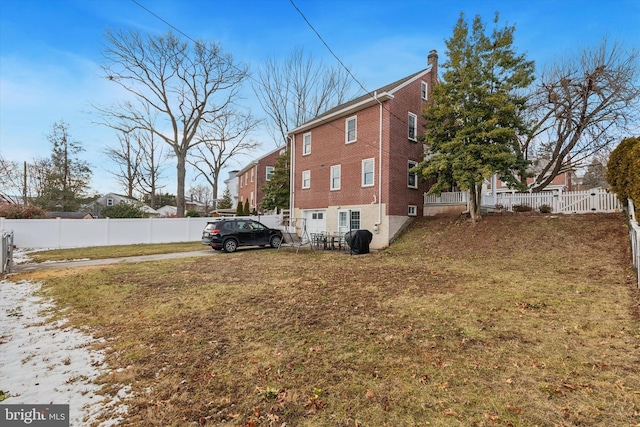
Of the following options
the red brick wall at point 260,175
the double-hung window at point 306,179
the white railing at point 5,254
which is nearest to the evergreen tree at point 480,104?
the double-hung window at point 306,179

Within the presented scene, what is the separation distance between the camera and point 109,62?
22.5 metres

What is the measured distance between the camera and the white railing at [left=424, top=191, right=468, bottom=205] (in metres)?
15.8

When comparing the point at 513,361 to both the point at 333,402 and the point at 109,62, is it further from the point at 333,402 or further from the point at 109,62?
the point at 109,62

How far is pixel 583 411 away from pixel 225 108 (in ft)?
98.9

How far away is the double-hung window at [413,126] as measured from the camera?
16234 mm

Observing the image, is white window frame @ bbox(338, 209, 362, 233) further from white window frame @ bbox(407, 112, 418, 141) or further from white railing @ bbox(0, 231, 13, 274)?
white railing @ bbox(0, 231, 13, 274)

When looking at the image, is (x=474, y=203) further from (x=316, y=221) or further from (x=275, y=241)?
(x=275, y=241)

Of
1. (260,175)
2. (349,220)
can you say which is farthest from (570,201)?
(260,175)

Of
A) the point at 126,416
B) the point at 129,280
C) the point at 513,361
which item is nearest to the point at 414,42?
the point at 513,361

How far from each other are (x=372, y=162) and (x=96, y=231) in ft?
56.7

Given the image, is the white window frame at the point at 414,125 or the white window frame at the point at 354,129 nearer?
the white window frame at the point at 414,125

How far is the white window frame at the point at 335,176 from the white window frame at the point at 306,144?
2.69 meters

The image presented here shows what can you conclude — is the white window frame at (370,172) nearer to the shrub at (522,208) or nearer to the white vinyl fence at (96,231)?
the shrub at (522,208)

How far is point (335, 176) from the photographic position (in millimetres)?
17656
